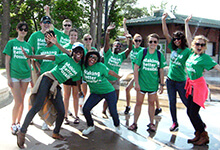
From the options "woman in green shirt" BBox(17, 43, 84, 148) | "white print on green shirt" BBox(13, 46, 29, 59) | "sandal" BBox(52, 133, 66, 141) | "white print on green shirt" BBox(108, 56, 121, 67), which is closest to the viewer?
"woman in green shirt" BBox(17, 43, 84, 148)

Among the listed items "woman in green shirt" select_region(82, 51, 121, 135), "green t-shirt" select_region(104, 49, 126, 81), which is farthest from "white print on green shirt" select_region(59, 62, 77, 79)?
"green t-shirt" select_region(104, 49, 126, 81)

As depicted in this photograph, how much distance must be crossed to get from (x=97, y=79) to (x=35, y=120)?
2017 mm

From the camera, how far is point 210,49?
2428cm

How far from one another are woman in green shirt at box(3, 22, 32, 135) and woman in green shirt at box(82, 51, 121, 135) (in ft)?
3.90

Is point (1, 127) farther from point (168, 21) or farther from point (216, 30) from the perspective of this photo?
point (216, 30)

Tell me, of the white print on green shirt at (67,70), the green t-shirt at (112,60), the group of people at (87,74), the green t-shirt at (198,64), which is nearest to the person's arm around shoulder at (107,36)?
the green t-shirt at (112,60)

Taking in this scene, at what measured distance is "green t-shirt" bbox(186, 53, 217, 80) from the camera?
4152 millimetres

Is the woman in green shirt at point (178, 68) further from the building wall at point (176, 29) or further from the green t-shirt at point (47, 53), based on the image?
the building wall at point (176, 29)

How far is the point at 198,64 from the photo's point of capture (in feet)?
13.9

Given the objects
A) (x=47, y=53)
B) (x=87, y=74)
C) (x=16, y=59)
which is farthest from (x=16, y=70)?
(x=87, y=74)

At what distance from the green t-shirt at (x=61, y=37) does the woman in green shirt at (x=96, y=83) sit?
1334 mm

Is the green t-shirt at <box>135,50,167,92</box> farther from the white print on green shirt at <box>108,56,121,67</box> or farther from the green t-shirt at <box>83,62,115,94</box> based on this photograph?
the white print on green shirt at <box>108,56,121,67</box>

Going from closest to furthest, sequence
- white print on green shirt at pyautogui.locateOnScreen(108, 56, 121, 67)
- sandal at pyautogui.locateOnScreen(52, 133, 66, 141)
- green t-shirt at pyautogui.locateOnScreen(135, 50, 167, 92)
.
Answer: sandal at pyautogui.locateOnScreen(52, 133, 66, 141) → green t-shirt at pyautogui.locateOnScreen(135, 50, 167, 92) → white print on green shirt at pyautogui.locateOnScreen(108, 56, 121, 67)

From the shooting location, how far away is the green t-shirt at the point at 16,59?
453 cm
